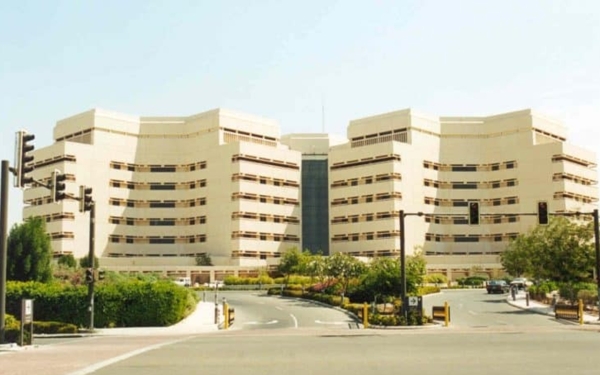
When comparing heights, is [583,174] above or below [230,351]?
above

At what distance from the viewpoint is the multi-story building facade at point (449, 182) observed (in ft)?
378

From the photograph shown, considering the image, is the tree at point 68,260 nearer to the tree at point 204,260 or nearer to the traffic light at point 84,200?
the tree at point 204,260

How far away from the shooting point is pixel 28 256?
58.0 m

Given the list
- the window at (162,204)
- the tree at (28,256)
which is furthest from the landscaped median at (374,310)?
the window at (162,204)

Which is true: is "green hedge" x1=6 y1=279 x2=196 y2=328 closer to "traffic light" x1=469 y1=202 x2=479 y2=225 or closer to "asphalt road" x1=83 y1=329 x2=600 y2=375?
"asphalt road" x1=83 y1=329 x2=600 y2=375

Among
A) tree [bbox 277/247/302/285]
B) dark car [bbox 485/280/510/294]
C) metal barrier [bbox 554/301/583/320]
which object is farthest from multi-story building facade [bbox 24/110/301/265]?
metal barrier [bbox 554/301/583/320]

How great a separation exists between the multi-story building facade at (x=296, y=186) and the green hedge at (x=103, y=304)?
6806 cm

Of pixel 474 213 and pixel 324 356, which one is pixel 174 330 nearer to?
pixel 474 213

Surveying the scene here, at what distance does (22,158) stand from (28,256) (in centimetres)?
3592

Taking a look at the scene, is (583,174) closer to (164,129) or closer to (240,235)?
(240,235)

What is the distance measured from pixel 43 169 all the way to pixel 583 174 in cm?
8365

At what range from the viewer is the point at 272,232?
378 feet

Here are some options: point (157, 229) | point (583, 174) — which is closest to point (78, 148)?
point (157, 229)

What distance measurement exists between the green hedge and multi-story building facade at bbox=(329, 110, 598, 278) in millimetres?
74419
